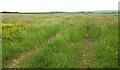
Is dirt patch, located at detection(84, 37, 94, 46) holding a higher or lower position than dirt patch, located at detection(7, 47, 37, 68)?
higher

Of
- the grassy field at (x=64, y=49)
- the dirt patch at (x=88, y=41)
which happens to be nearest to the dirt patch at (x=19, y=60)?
the grassy field at (x=64, y=49)

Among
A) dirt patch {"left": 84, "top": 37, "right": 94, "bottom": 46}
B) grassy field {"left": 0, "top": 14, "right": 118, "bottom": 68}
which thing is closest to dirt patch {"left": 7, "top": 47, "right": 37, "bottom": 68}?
grassy field {"left": 0, "top": 14, "right": 118, "bottom": 68}

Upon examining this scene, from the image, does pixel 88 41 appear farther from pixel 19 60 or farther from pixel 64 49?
pixel 19 60

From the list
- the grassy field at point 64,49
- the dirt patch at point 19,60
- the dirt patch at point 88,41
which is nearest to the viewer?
the grassy field at point 64,49

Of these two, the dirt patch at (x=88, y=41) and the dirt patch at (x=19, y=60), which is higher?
the dirt patch at (x=88, y=41)

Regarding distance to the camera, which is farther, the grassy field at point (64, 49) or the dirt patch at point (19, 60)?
the dirt patch at point (19, 60)

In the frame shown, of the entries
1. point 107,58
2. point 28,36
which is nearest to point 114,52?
point 107,58

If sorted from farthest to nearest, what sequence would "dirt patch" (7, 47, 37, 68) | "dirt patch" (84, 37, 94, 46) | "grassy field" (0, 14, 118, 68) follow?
"dirt patch" (84, 37, 94, 46) < "dirt patch" (7, 47, 37, 68) < "grassy field" (0, 14, 118, 68)

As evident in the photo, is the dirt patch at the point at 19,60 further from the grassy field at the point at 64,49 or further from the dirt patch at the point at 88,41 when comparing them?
the dirt patch at the point at 88,41

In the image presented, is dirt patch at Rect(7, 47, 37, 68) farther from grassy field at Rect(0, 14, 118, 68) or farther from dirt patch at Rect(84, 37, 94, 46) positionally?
dirt patch at Rect(84, 37, 94, 46)

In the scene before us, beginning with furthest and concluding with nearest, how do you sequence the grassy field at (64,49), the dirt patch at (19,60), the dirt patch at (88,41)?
the dirt patch at (88,41), the dirt patch at (19,60), the grassy field at (64,49)

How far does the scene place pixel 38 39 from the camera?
18.1 metres

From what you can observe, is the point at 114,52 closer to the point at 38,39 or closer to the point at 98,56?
the point at 98,56

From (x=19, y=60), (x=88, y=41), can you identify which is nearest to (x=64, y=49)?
(x=19, y=60)
